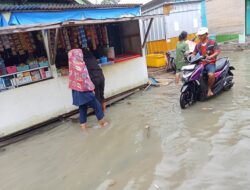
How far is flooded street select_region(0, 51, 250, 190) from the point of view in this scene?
337cm

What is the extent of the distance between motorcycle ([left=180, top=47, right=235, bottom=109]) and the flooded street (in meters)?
0.22

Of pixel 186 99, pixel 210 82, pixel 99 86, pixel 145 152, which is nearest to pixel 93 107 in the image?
pixel 99 86

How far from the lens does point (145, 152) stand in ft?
13.7

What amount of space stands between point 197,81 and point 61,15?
4.20 metres

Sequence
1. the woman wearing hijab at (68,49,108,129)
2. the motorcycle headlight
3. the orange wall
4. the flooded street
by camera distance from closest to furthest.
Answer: the flooded street, the woman wearing hijab at (68,49,108,129), the motorcycle headlight, the orange wall

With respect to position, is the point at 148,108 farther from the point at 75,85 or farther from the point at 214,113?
the point at 75,85

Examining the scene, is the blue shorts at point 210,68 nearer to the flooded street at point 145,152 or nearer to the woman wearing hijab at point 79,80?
the flooded street at point 145,152

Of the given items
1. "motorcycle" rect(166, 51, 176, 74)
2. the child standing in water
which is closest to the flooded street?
the child standing in water

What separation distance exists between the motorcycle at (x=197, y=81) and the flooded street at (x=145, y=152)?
0.22 meters

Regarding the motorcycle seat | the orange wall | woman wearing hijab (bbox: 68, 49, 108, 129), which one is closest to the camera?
woman wearing hijab (bbox: 68, 49, 108, 129)

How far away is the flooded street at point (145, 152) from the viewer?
11.1ft

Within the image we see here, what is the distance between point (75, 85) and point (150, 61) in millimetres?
6525

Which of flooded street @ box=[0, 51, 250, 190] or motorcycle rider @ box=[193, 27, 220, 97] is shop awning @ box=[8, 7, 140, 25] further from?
motorcycle rider @ box=[193, 27, 220, 97]

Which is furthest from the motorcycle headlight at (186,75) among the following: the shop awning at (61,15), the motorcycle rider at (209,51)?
the shop awning at (61,15)
